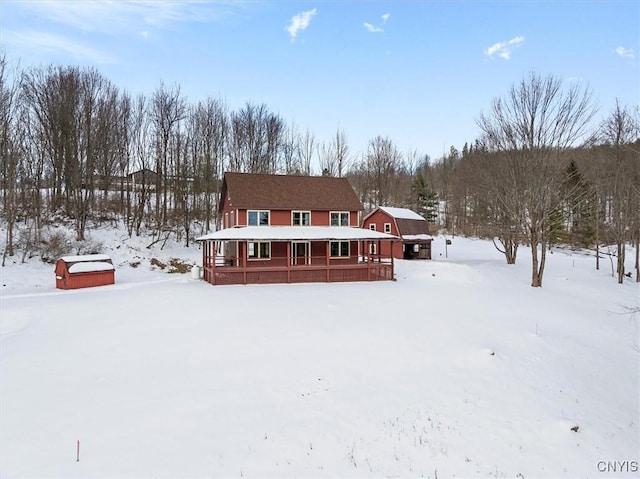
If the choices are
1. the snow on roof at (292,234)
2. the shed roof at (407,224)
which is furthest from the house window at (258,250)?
the shed roof at (407,224)

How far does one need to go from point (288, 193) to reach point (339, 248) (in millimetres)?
5415

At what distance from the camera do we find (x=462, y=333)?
13.1m

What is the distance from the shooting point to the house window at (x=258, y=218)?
2527 centimetres

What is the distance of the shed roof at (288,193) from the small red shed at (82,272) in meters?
8.53

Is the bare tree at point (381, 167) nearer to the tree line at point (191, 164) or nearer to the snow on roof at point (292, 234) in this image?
the tree line at point (191, 164)

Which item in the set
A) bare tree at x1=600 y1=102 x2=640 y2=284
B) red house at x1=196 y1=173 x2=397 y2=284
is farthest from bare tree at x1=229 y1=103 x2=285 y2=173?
bare tree at x1=600 y1=102 x2=640 y2=284

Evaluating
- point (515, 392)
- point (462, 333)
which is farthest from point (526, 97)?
point (515, 392)

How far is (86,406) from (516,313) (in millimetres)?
16210

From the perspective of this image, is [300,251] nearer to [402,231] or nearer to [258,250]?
[258,250]

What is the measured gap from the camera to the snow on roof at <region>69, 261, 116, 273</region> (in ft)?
65.5

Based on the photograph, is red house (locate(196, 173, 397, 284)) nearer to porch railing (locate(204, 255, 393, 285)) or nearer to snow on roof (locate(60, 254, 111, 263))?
porch railing (locate(204, 255, 393, 285))

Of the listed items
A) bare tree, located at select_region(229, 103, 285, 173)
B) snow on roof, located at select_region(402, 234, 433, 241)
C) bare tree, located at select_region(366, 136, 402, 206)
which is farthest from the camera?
bare tree, located at select_region(366, 136, 402, 206)

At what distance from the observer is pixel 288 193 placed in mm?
26875

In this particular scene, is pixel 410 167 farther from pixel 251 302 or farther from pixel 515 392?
pixel 515 392
